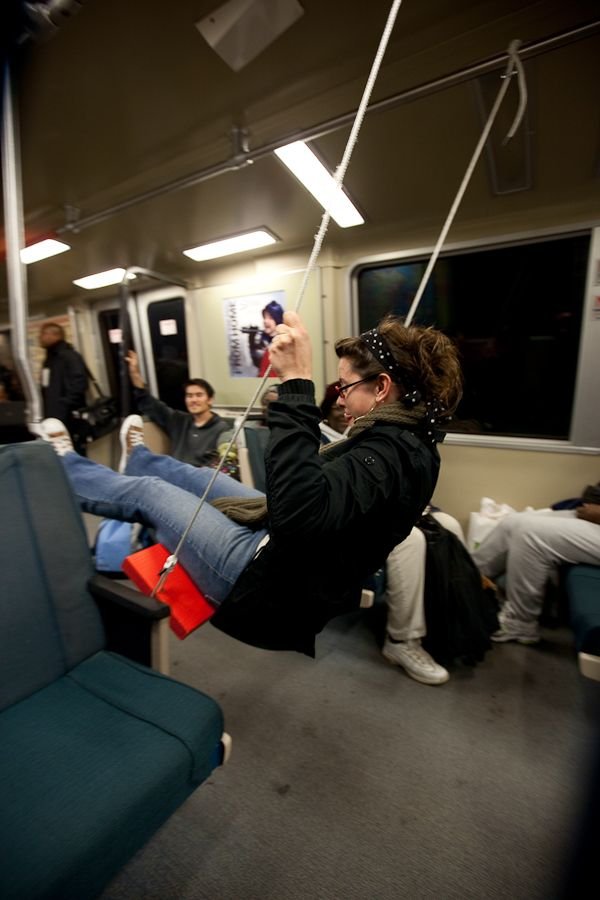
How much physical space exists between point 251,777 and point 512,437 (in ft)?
8.48

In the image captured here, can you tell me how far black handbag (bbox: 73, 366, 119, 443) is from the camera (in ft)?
14.7

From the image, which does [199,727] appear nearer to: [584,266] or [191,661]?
[191,661]

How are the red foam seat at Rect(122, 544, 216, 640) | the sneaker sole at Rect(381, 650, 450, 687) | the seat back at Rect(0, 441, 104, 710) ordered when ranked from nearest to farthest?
the seat back at Rect(0, 441, 104, 710)
the red foam seat at Rect(122, 544, 216, 640)
the sneaker sole at Rect(381, 650, 450, 687)

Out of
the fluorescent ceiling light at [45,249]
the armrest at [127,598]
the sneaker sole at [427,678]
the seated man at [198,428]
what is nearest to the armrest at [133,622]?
the armrest at [127,598]

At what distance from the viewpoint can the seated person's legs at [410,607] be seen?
1.88 metres

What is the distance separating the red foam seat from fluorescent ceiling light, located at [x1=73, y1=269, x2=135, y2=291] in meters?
3.96

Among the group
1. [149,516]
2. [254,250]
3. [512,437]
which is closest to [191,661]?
[149,516]

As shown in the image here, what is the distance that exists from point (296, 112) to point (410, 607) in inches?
96.2

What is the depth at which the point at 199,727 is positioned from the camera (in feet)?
3.27

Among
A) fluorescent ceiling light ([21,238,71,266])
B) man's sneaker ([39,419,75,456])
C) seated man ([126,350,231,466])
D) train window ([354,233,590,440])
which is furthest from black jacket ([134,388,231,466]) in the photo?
train window ([354,233,590,440])

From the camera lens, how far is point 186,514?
138cm

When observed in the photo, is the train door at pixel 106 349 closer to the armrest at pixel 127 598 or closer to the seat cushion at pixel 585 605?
the armrest at pixel 127 598

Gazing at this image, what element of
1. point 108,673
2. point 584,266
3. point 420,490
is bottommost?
point 108,673

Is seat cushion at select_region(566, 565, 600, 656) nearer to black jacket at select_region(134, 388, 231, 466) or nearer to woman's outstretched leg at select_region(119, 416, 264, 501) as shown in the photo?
woman's outstretched leg at select_region(119, 416, 264, 501)
